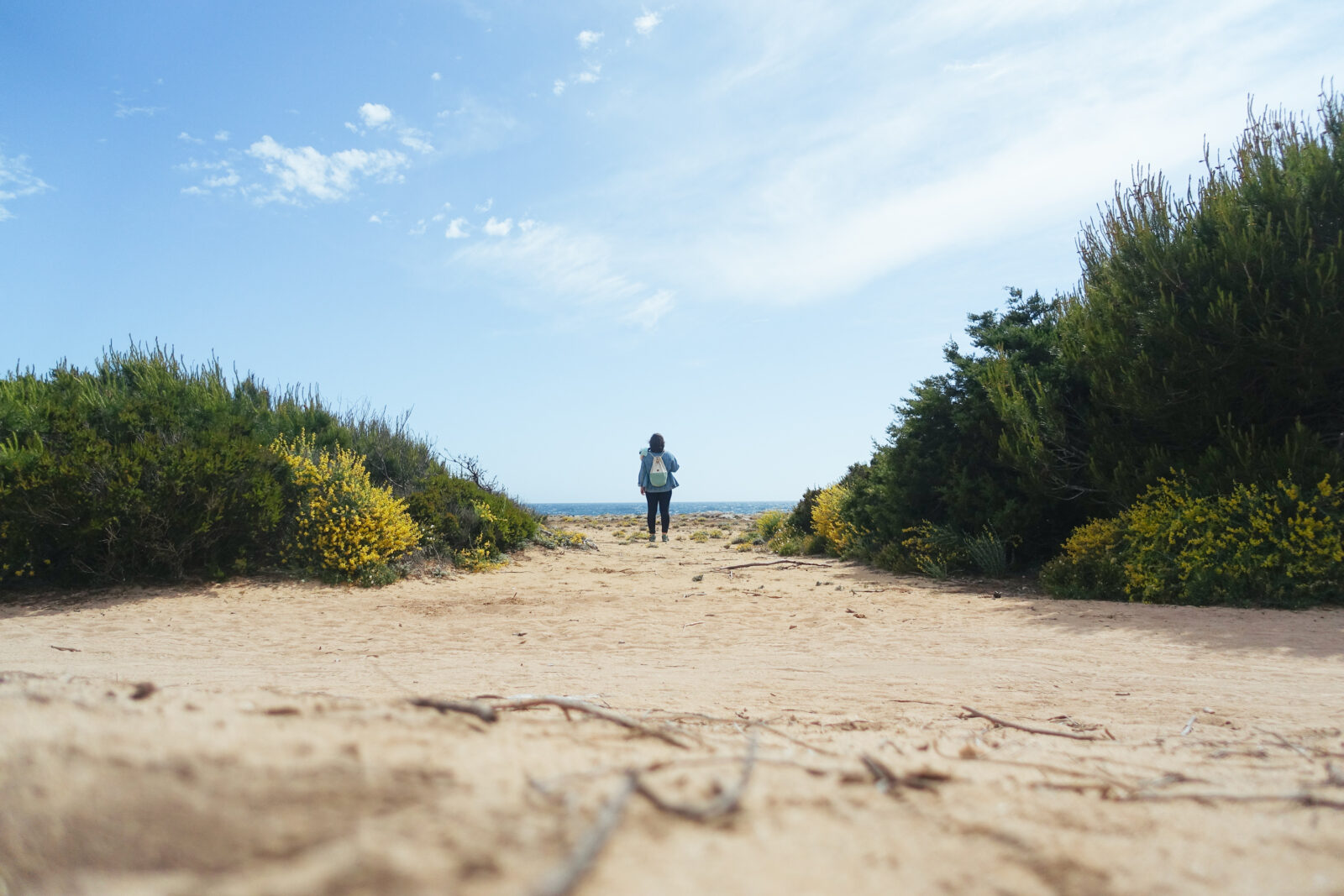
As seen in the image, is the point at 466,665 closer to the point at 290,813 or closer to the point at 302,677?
the point at 302,677

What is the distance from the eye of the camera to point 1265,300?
7.47 metres

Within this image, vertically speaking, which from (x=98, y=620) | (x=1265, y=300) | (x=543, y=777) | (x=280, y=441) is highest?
(x=1265, y=300)

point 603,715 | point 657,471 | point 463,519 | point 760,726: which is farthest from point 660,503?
point 603,715

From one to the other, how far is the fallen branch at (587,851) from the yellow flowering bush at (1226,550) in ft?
27.2

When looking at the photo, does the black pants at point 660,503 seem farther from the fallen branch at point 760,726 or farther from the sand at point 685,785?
the fallen branch at point 760,726

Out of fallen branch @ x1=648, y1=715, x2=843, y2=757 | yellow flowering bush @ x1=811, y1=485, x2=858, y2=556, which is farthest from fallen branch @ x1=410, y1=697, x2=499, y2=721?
yellow flowering bush @ x1=811, y1=485, x2=858, y2=556

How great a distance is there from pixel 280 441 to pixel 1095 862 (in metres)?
11.1

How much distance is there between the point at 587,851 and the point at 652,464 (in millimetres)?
15063

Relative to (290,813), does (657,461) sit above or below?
above

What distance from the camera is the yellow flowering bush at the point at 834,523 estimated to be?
13.4 metres

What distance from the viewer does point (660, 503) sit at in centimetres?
1692

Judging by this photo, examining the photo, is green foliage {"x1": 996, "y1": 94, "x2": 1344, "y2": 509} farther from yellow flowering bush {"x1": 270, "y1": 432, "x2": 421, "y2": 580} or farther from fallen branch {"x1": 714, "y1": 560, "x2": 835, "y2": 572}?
yellow flowering bush {"x1": 270, "y1": 432, "x2": 421, "y2": 580}

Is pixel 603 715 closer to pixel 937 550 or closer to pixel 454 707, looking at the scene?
pixel 454 707

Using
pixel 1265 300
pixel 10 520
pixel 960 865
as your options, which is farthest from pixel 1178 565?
pixel 10 520
